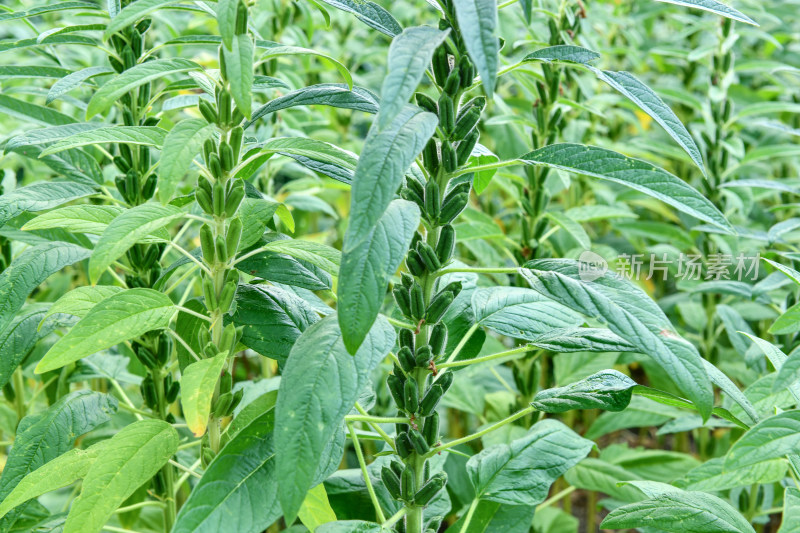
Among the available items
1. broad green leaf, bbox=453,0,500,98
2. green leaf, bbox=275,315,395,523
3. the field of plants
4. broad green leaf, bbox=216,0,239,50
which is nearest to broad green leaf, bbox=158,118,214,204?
the field of plants

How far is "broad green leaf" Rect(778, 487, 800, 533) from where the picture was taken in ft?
2.96

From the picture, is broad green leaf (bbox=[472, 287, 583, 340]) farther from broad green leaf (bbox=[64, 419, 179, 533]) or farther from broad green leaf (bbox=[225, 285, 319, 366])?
broad green leaf (bbox=[64, 419, 179, 533])

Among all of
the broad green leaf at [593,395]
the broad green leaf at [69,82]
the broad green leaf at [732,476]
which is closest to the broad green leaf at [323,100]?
the broad green leaf at [69,82]

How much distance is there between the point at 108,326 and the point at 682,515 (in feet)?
2.59

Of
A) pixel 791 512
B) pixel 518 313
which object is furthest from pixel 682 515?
pixel 518 313

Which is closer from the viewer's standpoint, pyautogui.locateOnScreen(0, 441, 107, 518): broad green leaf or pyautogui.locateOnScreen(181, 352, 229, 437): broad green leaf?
pyautogui.locateOnScreen(181, 352, 229, 437): broad green leaf

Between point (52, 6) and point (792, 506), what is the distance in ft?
4.19

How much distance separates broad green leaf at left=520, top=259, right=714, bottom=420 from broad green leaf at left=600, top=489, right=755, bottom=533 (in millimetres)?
287

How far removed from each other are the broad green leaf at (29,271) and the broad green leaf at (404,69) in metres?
0.63

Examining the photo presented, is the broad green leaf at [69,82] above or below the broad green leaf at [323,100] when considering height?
below

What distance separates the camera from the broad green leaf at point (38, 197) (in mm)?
1014

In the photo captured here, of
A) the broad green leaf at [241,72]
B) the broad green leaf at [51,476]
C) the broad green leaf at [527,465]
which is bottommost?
the broad green leaf at [527,465]

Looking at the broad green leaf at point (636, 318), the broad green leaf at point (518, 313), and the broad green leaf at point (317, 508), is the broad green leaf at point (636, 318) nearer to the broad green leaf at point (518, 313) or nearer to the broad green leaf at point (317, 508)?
the broad green leaf at point (518, 313)

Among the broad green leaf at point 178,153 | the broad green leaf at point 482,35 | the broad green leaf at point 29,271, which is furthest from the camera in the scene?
the broad green leaf at point 29,271
